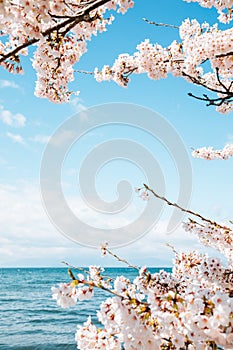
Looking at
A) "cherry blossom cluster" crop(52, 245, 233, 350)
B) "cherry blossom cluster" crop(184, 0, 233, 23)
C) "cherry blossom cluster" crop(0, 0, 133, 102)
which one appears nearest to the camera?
"cherry blossom cluster" crop(52, 245, 233, 350)

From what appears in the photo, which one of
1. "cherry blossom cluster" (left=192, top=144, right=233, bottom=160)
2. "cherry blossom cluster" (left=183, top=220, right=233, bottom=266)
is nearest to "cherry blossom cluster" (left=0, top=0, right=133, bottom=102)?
"cherry blossom cluster" (left=183, top=220, right=233, bottom=266)

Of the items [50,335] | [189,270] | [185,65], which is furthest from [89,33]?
[50,335]

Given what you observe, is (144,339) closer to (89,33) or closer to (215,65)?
(89,33)

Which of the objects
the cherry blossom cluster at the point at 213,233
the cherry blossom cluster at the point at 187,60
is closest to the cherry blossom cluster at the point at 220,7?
the cherry blossom cluster at the point at 187,60

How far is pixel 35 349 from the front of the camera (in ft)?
46.3

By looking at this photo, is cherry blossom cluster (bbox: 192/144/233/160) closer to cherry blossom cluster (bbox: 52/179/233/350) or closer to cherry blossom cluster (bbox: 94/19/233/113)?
cherry blossom cluster (bbox: 94/19/233/113)

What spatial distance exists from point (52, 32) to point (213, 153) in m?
6.19

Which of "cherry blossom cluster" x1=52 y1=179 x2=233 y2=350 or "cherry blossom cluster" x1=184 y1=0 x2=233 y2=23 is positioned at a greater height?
"cherry blossom cluster" x1=184 y1=0 x2=233 y2=23

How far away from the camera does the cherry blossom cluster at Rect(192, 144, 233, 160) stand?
26.9 ft

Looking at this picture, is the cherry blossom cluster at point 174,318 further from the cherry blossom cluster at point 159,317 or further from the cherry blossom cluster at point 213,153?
the cherry blossom cluster at point 213,153

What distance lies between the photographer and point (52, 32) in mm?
2910

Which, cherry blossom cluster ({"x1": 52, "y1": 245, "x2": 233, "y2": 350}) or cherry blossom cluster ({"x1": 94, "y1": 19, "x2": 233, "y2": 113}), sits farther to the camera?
cherry blossom cluster ({"x1": 94, "y1": 19, "x2": 233, "y2": 113})

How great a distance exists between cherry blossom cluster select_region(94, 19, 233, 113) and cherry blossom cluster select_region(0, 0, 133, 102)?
1.19 meters

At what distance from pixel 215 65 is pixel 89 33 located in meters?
1.74
